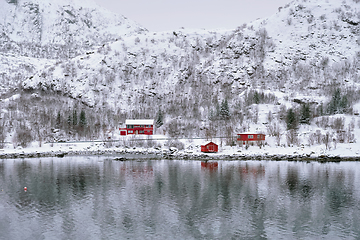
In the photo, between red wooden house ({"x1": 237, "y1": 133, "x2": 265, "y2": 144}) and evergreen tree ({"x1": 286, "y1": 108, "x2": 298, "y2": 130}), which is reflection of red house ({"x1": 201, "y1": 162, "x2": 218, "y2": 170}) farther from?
evergreen tree ({"x1": 286, "y1": 108, "x2": 298, "y2": 130})

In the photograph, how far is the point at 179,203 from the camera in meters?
31.1

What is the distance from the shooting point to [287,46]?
13788cm

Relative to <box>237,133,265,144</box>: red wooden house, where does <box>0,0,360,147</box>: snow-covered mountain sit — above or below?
above

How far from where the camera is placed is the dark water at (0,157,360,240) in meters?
24.4

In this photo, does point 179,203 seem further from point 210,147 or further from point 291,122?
point 291,122

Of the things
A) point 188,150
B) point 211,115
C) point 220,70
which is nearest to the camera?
point 188,150

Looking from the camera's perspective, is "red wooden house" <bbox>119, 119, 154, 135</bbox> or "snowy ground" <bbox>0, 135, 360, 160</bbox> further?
"red wooden house" <bbox>119, 119, 154, 135</bbox>

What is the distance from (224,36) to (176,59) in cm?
3122

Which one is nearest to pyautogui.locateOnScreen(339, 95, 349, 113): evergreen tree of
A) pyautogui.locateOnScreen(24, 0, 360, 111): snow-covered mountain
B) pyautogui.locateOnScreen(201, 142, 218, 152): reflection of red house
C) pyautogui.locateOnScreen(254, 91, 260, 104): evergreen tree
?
pyautogui.locateOnScreen(24, 0, 360, 111): snow-covered mountain

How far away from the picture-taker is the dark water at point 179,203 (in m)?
24.4

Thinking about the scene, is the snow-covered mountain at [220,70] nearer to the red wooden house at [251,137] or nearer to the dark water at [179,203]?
the red wooden house at [251,137]

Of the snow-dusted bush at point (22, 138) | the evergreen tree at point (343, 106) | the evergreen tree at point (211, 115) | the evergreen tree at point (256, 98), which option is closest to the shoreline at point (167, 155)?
the snow-dusted bush at point (22, 138)

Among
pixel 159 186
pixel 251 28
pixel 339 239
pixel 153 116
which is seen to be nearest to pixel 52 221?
pixel 159 186

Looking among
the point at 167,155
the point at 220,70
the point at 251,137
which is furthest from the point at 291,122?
the point at 220,70
